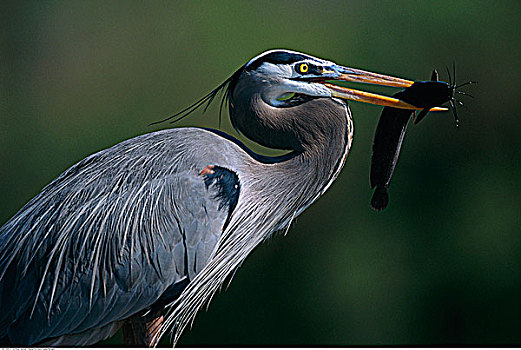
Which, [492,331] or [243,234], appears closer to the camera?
[243,234]

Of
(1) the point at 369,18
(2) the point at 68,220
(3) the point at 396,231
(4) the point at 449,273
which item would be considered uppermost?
(1) the point at 369,18

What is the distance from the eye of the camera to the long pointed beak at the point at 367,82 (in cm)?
140

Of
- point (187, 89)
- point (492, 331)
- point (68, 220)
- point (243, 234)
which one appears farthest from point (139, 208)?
point (492, 331)

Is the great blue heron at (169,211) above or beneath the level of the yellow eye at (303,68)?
beneath

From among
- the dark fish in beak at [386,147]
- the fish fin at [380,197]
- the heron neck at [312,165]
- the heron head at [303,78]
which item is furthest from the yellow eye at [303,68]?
the fish fin at [380,197]

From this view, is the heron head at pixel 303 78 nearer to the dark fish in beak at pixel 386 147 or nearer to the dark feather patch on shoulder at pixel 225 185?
the dark fish in beak at pixel 386 147

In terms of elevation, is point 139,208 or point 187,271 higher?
point 139,208

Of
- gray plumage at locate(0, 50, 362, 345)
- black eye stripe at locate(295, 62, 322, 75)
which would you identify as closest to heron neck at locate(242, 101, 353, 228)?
gray plumage at locate(0, 50, 362, 345)

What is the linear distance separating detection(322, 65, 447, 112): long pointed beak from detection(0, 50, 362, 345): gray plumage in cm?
3

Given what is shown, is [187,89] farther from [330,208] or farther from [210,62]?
[330,208]

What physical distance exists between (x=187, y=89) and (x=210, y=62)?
0.19 m

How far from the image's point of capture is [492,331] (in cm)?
256

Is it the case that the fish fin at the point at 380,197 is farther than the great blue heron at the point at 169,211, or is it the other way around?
the fish fin at the point at 380,197

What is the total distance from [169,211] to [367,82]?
1.91ft
